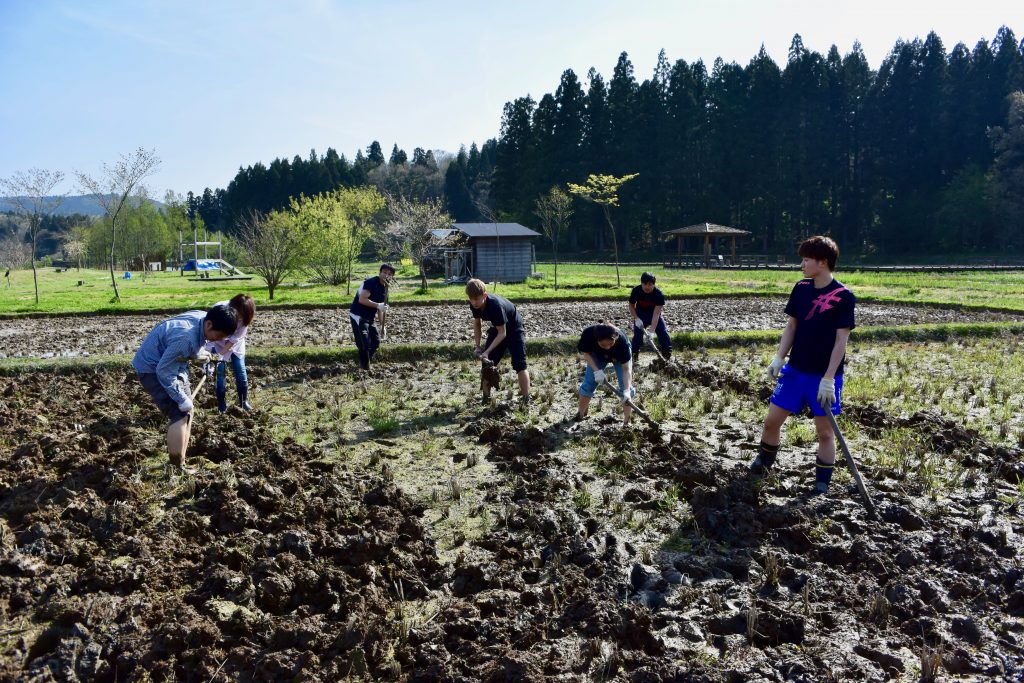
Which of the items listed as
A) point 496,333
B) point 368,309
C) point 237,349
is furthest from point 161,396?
point 368,309

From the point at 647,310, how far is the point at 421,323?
24.0 ft

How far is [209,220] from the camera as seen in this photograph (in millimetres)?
105500

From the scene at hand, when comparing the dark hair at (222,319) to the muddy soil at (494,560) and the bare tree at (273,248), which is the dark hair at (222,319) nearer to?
the muddy soil at (494,560)

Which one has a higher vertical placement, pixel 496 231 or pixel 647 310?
pixel 496 231

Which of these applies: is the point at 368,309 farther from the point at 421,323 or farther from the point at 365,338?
the point at 421,323

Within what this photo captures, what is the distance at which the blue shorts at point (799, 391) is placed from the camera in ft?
16.9

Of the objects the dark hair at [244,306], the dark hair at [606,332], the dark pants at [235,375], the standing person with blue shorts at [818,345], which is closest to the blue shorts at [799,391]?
the standing person with blue shorts at [818,345]

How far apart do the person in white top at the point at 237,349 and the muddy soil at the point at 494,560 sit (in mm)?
670

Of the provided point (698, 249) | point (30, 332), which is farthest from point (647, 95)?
point (30, 332)

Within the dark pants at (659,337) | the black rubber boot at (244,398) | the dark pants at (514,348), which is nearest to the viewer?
the black rubber boot at (244,398)

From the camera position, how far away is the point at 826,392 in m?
4.95

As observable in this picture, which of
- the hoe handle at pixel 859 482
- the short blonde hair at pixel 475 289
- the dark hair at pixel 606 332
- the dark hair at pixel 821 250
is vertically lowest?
the hoe handle at pixel 859 482

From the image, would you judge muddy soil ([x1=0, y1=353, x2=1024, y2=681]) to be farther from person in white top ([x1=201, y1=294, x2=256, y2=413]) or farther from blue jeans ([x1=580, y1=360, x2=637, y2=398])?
person in white top ([x1=201, y1=294, x2=256, y2=413])

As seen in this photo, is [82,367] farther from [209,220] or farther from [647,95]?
[209,220]
